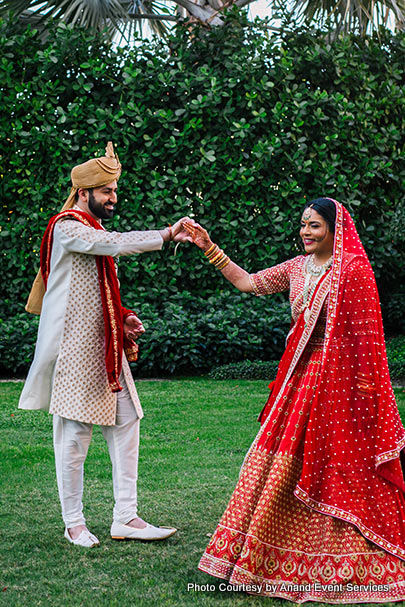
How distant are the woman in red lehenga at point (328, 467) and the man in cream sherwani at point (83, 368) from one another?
0.79 m

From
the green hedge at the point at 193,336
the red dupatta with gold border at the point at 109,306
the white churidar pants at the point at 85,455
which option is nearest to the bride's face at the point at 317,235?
the red dupatta with gold border at the point at 109,306

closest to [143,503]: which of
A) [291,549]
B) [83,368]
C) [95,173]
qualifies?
[83,368]

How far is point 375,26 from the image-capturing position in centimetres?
1130

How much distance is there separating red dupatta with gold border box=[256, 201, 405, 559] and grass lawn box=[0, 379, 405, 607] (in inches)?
21.0

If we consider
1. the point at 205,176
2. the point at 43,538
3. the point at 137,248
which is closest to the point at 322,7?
the point at 205,176

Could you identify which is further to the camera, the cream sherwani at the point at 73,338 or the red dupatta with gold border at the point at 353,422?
the cream sherwani at the point at 73,338

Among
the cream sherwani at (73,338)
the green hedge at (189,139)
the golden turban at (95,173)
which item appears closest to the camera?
the cream sherwani at (73,338)

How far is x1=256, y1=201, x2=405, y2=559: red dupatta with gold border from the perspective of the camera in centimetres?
354

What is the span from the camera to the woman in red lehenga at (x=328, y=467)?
3.44 meters

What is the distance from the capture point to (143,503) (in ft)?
16.0

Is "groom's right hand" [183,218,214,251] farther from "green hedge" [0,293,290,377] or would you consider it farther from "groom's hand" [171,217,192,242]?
"green hedge" [0,293,290,377]

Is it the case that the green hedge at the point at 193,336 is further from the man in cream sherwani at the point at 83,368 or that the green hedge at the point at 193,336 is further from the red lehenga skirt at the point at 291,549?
the red lehenga skirt at the point at 291,549

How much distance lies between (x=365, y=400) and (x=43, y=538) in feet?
6.12

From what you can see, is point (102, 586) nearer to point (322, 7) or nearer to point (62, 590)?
point (62, 590)
